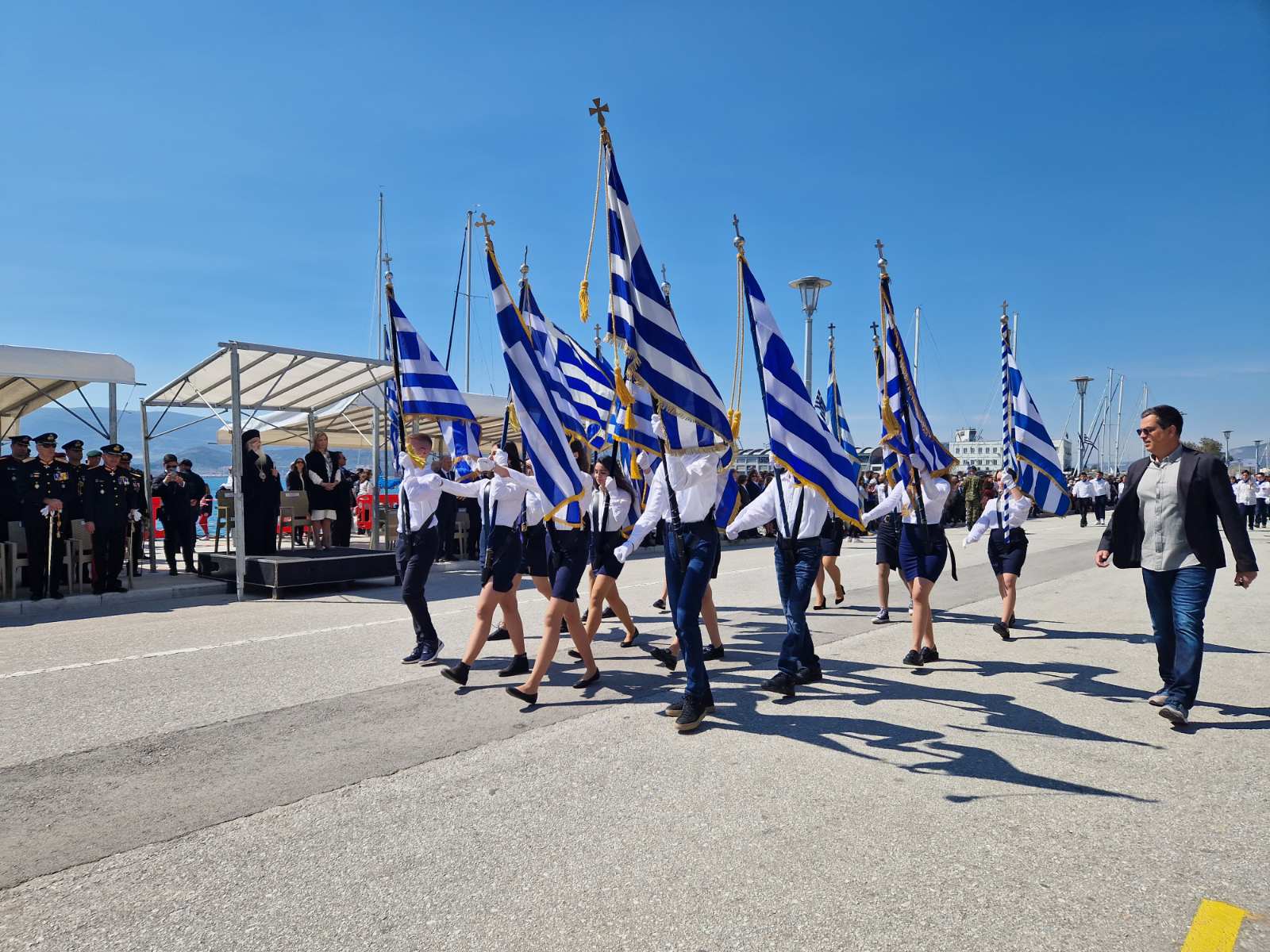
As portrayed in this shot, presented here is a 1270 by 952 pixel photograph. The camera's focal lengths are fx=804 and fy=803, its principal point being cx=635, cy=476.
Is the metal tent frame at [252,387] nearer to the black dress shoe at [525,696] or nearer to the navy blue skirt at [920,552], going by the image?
the black dress shoe at [525,696]

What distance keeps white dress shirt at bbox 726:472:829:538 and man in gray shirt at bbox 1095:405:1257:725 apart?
1996 millimetres

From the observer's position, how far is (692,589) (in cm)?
529

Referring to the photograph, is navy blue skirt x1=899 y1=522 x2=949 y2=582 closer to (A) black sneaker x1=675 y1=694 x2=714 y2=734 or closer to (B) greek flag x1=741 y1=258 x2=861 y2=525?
(B) greek flag x1=741 y1=258 x2=861 y2=525

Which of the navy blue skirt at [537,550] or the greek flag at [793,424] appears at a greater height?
the greek flag at [793,424]

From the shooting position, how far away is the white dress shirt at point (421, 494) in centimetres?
692

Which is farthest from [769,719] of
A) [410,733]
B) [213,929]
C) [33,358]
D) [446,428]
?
[33,358]

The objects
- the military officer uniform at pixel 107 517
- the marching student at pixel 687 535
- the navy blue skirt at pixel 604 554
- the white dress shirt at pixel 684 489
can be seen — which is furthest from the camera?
the military officer uniform at pixel 107 517

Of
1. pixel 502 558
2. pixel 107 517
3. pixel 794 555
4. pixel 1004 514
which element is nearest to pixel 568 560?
pixel 502 558

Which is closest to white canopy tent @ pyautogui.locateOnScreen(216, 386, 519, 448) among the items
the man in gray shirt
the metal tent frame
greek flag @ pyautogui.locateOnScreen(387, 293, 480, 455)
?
the metal tent frame

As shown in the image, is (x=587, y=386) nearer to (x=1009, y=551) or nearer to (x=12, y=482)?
(x=1009, y=551)

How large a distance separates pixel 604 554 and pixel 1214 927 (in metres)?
5.32

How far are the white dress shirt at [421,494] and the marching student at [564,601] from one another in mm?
1213

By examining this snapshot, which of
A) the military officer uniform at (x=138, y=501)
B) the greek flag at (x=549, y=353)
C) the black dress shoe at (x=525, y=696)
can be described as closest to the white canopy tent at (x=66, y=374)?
the military officer uniform at (x=138, y=501)

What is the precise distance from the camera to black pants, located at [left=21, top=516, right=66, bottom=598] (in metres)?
10.8
